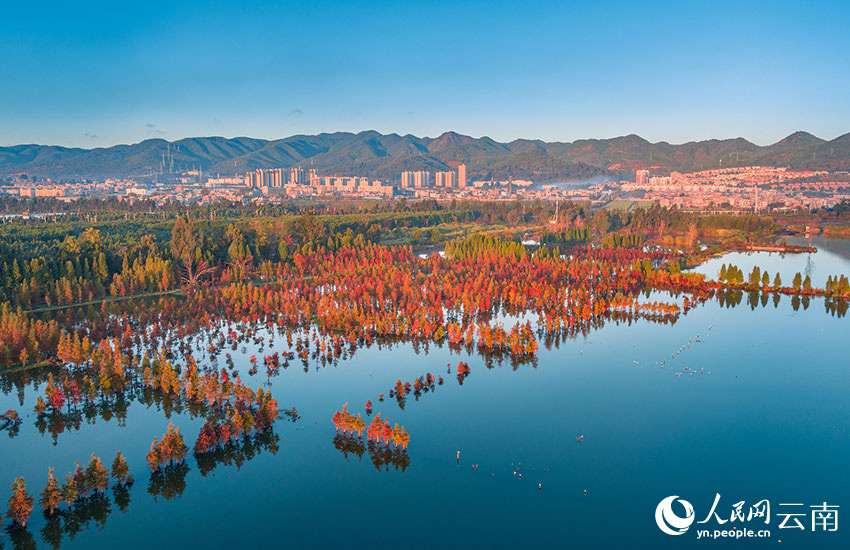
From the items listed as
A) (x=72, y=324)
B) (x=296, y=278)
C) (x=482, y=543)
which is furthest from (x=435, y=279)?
(x=482, y=543)

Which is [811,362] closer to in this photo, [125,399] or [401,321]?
[401,321]

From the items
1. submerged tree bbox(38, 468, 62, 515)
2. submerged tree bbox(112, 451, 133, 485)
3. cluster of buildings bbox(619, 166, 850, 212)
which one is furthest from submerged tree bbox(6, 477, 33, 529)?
cluster of buildings bbox(619, 166, 850, 212)

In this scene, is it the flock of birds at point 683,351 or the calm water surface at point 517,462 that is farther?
the flock of birds at point 683,351

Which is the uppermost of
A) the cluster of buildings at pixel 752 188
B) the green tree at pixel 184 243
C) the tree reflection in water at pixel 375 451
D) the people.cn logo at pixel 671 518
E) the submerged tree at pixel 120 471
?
the cluster of buildings at pixel 752 188

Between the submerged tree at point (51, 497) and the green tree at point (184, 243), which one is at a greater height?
the green tree at point (184, 243)

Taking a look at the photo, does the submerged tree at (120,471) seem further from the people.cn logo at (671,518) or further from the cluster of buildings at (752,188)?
the cluster of buildings at (752,188)

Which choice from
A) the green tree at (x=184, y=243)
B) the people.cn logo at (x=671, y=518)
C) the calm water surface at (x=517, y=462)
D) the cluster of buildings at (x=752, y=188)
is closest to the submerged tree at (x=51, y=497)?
the calm water surface at (x=517, y=462)

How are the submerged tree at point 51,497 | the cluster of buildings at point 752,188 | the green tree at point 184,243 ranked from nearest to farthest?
the submerged tree at point 51,497, the green tree at point 184,243, the cluster of buildings at point 752,188

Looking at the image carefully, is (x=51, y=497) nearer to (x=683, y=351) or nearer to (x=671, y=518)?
(x=671, y=518)

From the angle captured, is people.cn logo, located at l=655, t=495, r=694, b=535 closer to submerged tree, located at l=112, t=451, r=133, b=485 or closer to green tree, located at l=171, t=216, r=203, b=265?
submerged tree, located at l=112, t=451, r=133, b=485
